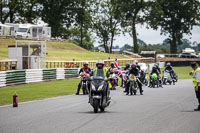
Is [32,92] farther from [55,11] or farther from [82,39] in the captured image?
[82,39]

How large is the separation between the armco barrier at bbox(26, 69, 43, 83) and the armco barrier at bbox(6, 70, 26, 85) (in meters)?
0.65

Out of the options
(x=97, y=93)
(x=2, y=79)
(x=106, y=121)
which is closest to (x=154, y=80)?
(x=2, y=79)

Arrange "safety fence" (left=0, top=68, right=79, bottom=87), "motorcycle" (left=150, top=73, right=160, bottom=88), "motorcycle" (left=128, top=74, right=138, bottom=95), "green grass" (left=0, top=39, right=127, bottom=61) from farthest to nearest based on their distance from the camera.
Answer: "green grass" (left=0, top=39, right=127, bottom=61) → "safety fence" (left=0, top=68, right=79, bottom=87) → "motorcycle" (left=150, top=73, right=160, bottom=88) → "motorcycle" (left=128, top=74, right=138, bottom=95)

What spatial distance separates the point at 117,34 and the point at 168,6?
11.8 metres

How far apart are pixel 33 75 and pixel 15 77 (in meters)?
2.77

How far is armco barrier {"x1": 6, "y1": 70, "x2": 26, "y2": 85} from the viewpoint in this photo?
31.3m

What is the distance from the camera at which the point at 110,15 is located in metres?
90.6

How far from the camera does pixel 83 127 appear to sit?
10977mm

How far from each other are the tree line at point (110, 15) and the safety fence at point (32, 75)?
1712 inches

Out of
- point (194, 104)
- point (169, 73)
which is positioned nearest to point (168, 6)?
point (169, 73)

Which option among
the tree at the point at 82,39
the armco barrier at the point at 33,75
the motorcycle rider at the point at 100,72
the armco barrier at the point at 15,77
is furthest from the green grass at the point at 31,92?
the tree at the point at 82,39

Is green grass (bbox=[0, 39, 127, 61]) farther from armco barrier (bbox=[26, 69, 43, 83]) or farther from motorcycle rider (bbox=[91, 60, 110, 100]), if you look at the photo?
motorcycle rider (bbox=[91, 60, 110, 100])

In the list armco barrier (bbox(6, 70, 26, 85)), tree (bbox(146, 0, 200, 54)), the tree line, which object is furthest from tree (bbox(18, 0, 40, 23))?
armco barrier (bbox(6, 70, 26, 85))

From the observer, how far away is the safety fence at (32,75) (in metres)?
31.0
